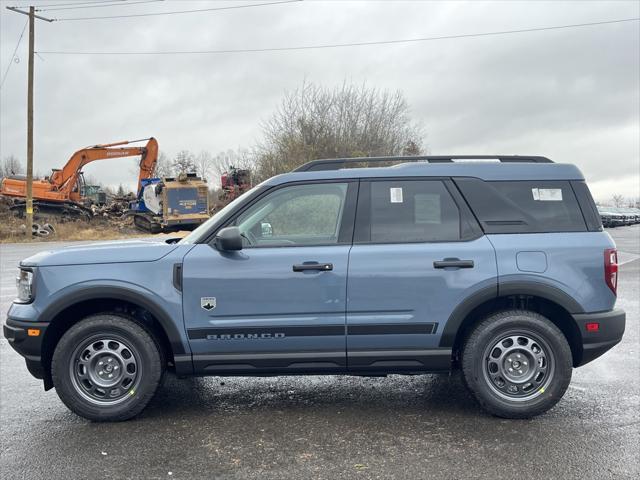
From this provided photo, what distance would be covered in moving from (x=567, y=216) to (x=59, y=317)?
3.90m

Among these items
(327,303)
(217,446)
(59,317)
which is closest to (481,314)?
(327,303)

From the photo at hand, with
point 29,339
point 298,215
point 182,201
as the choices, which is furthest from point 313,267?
point 182,201

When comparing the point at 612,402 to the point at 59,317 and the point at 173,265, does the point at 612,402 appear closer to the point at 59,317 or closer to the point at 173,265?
the point at 173,265

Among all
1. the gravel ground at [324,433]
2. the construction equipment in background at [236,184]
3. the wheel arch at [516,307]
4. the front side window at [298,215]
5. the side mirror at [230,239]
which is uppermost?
the construction equipment in background at [236,184]

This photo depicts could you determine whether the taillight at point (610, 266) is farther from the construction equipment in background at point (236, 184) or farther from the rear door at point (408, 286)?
the construction equipment in background at point (236, 184)

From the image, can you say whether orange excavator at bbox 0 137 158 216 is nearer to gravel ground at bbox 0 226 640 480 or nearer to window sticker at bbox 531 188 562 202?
gravel ground at bbox 0 226 640 480

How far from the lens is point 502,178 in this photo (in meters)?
Answer: 4.38

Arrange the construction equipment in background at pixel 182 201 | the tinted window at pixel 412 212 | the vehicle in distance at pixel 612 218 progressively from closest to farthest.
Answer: the tinted window at pixel 412 212 < the construction equipment in background at pixel 182 201 < the vehicle in distance at pixel 612 218

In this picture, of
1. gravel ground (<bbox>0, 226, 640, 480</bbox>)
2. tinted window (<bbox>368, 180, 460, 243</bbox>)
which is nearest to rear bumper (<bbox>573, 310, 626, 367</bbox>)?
gravel ground (<bbox>0, 226, 640, 480</bbox>)

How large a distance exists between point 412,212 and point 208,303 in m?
1.67

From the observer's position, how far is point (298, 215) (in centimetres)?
445

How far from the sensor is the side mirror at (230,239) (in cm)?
401

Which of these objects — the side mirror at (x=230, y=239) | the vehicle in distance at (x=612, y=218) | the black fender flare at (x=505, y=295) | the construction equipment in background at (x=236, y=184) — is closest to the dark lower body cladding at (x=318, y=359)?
the black fender flare at (x=505, y=295)

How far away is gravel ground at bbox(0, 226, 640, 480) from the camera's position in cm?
342
